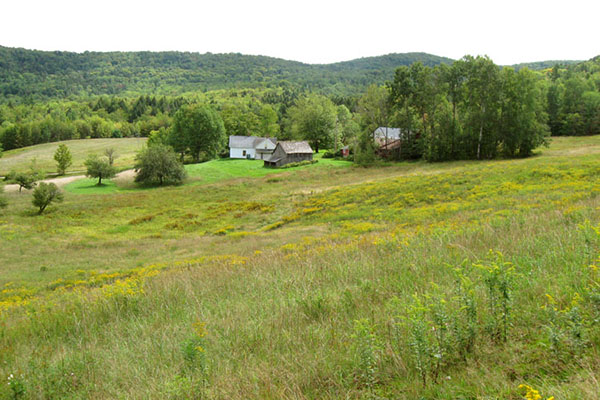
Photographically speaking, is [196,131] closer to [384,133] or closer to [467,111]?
[384,133]

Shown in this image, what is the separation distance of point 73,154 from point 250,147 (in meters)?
58.5

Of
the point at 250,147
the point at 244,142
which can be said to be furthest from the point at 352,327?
the point at 244,142

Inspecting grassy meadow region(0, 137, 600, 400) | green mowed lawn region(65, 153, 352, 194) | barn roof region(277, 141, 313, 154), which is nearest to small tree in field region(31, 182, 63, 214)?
green mowed lawn region(65, 153, 352, 194)

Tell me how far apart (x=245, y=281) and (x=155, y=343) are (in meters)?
2.88

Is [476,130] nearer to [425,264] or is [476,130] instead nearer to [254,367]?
[425,264]

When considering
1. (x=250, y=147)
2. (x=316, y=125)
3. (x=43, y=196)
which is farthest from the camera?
(x=250, y=147)

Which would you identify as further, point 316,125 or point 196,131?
point 316,125

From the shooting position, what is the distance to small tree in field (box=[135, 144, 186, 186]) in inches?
2323

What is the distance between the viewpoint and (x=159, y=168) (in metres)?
59.1

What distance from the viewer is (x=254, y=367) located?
395cm

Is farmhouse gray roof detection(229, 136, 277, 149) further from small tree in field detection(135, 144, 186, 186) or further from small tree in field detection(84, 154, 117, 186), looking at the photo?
small tree in field detection(84, 154, 117, 186)

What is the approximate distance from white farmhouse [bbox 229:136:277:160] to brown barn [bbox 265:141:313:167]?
15.2m

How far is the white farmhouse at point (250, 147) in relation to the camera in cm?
9519

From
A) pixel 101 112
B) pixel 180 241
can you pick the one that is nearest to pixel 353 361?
pixel 180 241
